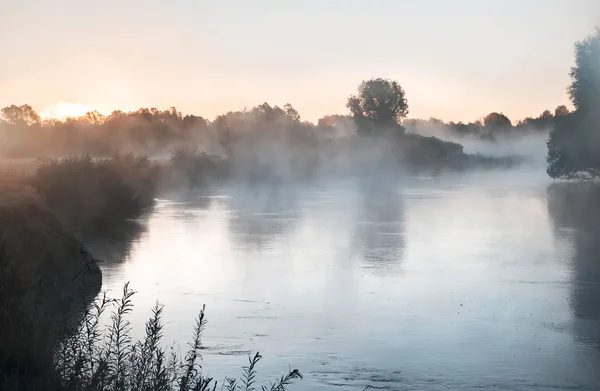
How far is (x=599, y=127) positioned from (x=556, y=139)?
Result: 21.4 ft

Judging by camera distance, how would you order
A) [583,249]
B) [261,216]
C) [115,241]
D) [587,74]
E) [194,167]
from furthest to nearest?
[194,167] < [587,74] < [261,216] < [115,241] < [583,249]

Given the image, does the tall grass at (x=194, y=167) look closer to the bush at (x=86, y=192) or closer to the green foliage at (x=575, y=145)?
the green foliage at (x=575, y=145)

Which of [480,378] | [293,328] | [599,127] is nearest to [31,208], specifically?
[293,328]

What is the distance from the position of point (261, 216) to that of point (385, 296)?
26.6m

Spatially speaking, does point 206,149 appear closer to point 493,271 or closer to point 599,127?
point 599,127

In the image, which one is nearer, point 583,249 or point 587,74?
point 583,249

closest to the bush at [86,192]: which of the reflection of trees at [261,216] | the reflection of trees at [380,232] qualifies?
the reflection of trees at [261,216]

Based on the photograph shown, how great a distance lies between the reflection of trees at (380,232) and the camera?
29.0 meters

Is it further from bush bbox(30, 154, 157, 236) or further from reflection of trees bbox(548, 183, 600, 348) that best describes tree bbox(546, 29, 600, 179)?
bush bbox(30, 154, 157, 236)

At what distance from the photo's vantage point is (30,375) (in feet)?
24.1

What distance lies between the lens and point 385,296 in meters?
21.2

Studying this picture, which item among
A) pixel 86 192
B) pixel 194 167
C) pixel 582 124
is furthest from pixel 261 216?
pixel 194 167

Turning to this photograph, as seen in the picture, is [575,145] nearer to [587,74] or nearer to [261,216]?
[587,74]

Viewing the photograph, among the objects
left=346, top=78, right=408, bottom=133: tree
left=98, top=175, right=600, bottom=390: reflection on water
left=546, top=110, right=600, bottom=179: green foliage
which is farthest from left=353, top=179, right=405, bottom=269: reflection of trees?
left=346, top=78, right=408, bottom=133: tree
